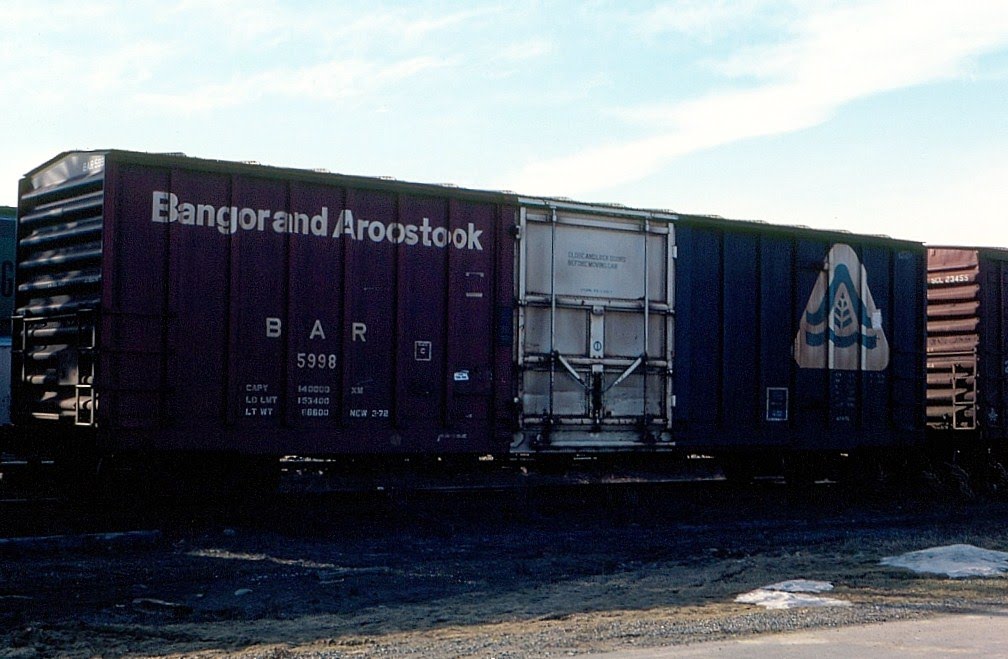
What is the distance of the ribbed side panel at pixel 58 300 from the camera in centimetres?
1090

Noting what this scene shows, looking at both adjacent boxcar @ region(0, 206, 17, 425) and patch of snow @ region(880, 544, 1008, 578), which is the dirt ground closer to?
patch of snow @ region(880, 544, 1008, 578)

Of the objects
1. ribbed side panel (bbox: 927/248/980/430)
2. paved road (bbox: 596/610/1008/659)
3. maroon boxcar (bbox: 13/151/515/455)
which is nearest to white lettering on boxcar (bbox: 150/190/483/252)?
maroon boxcar (bbox: 13/151/515/455)

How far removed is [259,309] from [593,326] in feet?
13.1

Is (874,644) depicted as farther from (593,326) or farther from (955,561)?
(593,326)

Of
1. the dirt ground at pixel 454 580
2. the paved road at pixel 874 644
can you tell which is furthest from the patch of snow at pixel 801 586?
the paved road at pixel 874 644

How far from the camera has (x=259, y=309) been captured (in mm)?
11461

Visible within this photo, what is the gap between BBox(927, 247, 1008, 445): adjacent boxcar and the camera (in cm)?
1677

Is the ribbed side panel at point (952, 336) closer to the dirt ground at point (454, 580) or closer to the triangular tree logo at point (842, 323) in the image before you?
the triangular tree logo at point (842, 323)

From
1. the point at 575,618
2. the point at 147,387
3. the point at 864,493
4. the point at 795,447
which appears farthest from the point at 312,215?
the point at 864,493

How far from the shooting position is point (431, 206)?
1246cm

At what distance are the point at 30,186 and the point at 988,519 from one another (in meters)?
12.4

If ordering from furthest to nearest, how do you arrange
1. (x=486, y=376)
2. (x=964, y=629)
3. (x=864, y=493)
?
(x=864, y=493), (x=486, y=376), (x=964, y=629)

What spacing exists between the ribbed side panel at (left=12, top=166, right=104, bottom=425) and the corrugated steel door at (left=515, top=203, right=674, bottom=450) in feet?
15.2

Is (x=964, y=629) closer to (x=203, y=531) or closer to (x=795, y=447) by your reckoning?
(x=203, y=531)
